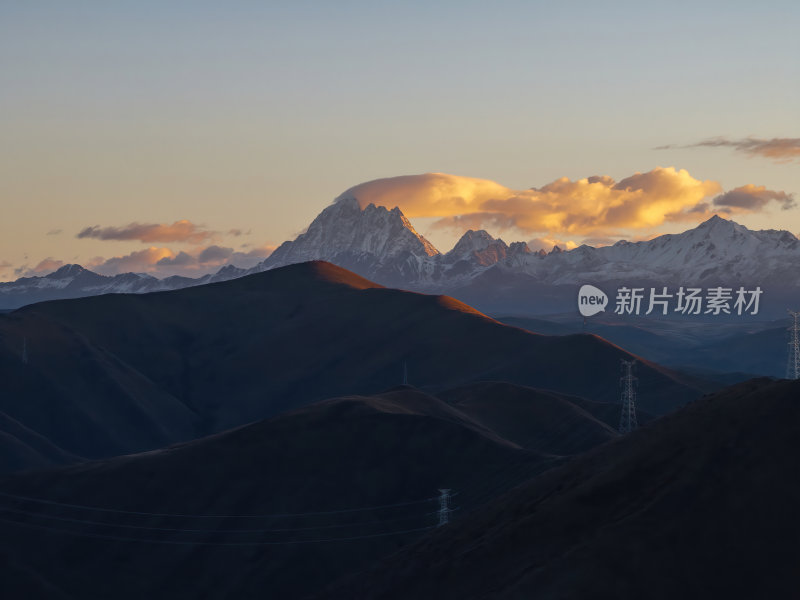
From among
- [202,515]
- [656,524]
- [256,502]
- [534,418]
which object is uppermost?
[656,524]

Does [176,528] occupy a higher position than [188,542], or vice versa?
[176,528]

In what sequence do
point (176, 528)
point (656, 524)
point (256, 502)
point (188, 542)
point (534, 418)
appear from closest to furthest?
point (656, 524) → point (188, 542) → point (176, 528) → point (256, 502) → point (534, 418)

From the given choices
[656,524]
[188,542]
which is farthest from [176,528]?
[656,524]

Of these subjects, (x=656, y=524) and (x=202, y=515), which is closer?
(x=656, y=524)

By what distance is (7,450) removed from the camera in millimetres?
193625

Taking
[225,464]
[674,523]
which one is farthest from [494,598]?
[225,464]

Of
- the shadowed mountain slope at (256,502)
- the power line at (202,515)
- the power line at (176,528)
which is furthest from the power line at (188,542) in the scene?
the power line at (202,515)

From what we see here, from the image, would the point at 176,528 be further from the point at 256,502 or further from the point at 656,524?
the point at 656,524

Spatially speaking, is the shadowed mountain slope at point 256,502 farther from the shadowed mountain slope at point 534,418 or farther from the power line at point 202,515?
the shadowed mountain slope at point 534,418

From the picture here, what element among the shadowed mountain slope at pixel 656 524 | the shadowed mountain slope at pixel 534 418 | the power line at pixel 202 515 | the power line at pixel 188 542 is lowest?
the power line at pixel 188 542

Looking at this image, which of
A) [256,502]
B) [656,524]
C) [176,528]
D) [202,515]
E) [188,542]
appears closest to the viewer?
[656,524]

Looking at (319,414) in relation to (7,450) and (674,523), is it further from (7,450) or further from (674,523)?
(674,523)

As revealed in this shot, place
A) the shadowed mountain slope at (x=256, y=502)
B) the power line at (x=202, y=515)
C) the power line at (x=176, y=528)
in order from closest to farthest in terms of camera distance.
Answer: the shadowed mountain slope at (x=256, y=502), the power line at (x=176, y=528), the power line at (x=202, y=515)

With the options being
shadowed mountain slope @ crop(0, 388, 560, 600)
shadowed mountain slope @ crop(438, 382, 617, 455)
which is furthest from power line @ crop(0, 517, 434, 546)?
shadowed mountain slope @ crop(438, 382, 617, 455)
